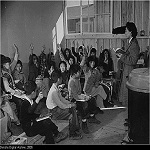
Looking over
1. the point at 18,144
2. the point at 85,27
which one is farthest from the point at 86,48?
the point at 18,144

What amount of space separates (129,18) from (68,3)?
57 cm

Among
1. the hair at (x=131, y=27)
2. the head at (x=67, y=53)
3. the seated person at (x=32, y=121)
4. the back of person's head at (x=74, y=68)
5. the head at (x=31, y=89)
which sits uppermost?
the hair at (x=131, y=27)

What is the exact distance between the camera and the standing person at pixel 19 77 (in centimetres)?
261

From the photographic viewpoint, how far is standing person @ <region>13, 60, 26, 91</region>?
2613mm

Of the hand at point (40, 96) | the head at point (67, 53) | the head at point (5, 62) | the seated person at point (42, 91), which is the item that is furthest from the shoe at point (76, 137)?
the head at point (5, 62)

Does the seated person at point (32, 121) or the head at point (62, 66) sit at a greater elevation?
the head at point (62, 66)

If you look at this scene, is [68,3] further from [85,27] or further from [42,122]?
Answer: [42,122]

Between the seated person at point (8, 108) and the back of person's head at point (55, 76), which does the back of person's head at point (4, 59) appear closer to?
the seated person at point (8, 108)

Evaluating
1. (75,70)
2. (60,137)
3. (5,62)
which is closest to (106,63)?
(75,70)

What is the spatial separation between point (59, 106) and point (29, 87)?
32cm

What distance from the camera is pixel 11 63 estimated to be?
2598 millimetres

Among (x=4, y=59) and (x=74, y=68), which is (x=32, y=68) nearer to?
(x=4, y=59)

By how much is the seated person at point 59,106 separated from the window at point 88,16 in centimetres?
48

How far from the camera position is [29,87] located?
2.55 metres
